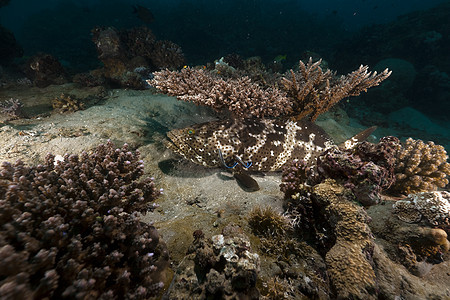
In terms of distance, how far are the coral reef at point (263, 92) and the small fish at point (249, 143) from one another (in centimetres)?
51

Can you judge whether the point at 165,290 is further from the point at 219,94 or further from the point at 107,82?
the point at 107,82

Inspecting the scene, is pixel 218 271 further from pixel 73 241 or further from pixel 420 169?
pixel 420 169

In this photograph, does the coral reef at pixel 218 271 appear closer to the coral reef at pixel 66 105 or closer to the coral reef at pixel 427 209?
the coral reef at pixel 427 209

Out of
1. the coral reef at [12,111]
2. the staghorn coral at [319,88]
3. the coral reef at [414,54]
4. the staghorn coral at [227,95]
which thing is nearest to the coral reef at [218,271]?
the staghorn coral at [227,95]

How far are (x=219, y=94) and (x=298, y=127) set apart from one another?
88.4 inches

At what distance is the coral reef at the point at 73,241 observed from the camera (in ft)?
4.82

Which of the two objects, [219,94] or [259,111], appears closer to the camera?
[219,94]

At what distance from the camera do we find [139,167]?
331cm

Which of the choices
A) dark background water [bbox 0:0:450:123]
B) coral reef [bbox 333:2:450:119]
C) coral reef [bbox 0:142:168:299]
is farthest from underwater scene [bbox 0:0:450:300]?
coral reef [bbox 333:2:450:119]

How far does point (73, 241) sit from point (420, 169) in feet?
21.1

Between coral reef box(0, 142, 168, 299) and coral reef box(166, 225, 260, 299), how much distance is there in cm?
29

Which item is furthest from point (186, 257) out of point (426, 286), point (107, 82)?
point (107, 82)

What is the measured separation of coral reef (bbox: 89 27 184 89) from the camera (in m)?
8.84

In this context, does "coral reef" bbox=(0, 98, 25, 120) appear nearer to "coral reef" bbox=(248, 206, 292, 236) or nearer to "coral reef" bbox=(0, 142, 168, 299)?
"coral reef" bbox=(0, 142, 168, 299)
